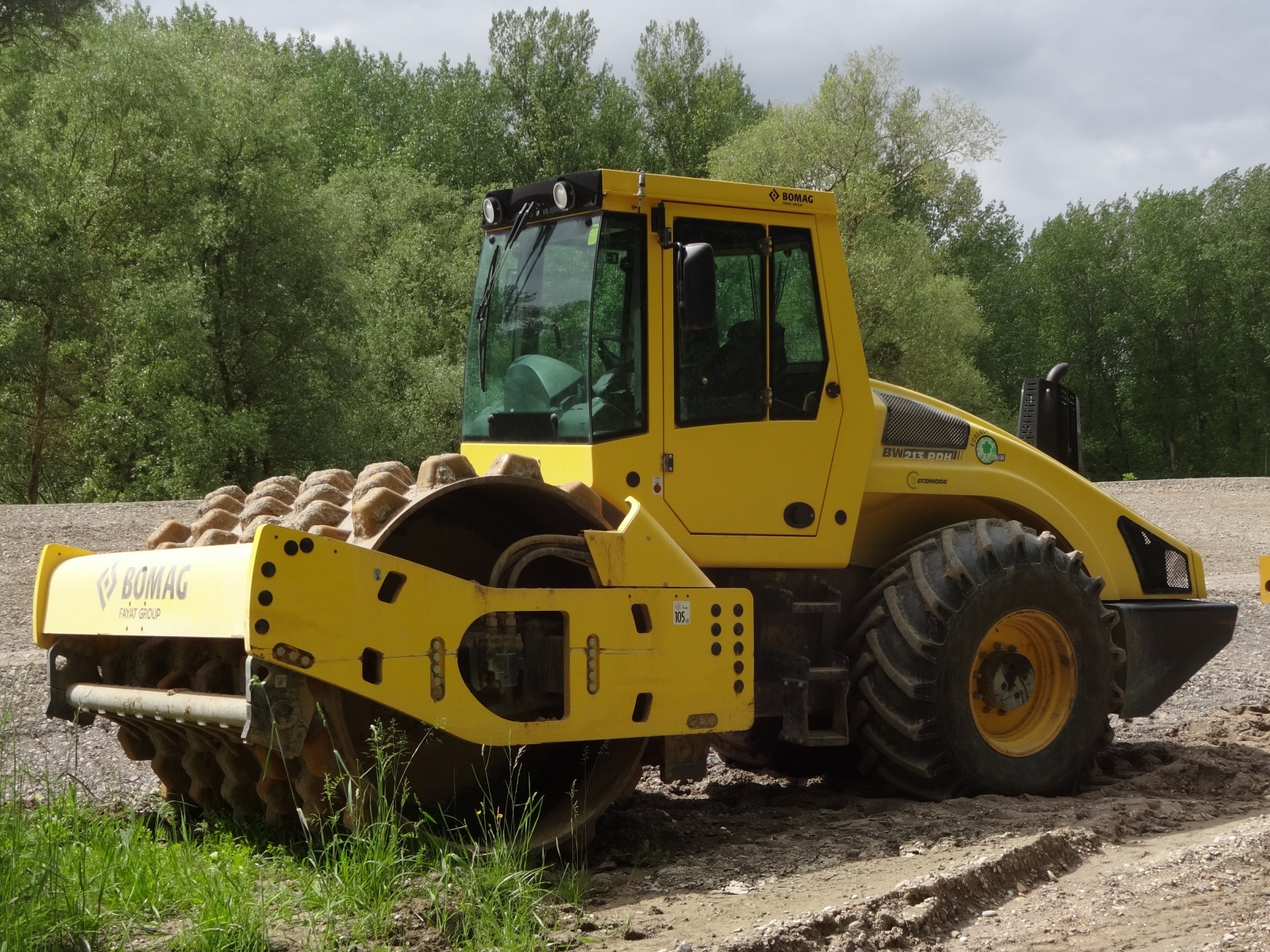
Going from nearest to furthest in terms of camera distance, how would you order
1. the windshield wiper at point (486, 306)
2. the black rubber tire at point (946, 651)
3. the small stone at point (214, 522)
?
the small stone at point (214, 522)
the black rubber tire at point (946, 651)
the windshield wiper at point (486, 306)

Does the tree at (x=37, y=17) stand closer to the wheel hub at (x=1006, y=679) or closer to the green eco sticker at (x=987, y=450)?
the green eco sticker at (x=987, y=450)

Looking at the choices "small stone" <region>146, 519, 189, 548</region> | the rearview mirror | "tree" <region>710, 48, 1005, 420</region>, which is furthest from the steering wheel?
"tree" <region>710, 48, 1005, 420</region>

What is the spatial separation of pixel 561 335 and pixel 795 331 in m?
1.07

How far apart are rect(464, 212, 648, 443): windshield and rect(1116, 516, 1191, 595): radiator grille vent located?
3.28 meters


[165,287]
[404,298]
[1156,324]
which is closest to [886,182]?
[404,298]

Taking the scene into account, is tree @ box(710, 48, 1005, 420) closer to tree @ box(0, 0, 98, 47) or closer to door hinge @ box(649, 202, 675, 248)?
tree @ box(0, 0, 98, 47)

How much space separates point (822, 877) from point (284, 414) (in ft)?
71.3

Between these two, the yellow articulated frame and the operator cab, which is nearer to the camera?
the yellow articulated frame

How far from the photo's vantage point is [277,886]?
409 centimetres

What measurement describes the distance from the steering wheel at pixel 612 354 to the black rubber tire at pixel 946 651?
161 centimetres

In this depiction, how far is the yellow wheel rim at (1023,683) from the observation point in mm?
6086

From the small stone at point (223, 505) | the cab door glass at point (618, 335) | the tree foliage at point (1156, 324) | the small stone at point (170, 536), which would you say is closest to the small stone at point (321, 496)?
the small stone at point (223, 505)

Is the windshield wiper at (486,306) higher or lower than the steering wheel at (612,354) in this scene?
higher

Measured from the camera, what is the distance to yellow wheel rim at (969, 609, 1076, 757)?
6086 mm
